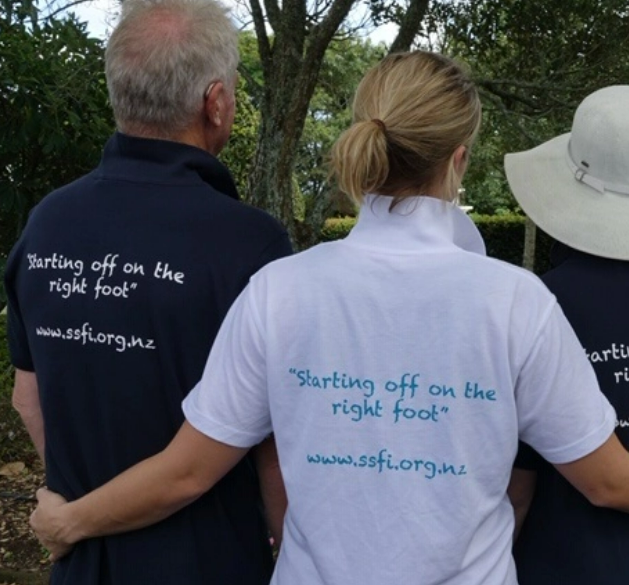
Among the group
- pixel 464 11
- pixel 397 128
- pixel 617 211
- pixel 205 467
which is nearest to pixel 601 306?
pixel 617 211

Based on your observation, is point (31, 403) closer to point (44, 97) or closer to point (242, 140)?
point (44, 97)

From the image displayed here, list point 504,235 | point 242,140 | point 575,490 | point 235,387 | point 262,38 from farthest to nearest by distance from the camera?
point 504,235
point 242,140
point 262,38
point 575,490
point 235,387

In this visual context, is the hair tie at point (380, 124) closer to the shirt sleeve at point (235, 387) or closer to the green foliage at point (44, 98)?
the shirt sleeve at point (235, 387)

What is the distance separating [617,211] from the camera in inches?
68.6

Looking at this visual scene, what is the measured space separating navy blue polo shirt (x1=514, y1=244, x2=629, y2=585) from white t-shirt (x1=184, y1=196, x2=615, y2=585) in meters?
0.18

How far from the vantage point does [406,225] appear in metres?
1.54

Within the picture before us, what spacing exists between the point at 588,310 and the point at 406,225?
41 cm

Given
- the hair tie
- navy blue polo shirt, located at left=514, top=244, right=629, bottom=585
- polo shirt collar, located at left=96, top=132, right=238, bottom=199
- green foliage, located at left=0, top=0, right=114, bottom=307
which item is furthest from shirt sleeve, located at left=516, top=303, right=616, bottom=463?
green foliage, located at left=0, top=0, right=114, bottom=307

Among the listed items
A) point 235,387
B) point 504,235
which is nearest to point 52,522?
Result: point 235,387

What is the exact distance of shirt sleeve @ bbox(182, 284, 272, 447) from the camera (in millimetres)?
1563

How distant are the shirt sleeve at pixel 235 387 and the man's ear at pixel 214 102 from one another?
1.47ft

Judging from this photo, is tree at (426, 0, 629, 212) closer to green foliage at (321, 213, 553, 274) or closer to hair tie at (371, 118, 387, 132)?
hair tie at (371, 118, 387, 132)

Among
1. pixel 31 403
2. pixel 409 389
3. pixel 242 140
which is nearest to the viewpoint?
pixel 409 389

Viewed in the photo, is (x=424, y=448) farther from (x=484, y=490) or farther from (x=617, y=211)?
(x=617, y=211)
